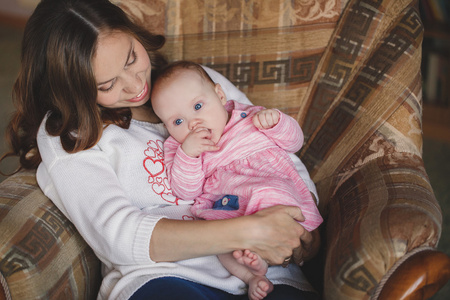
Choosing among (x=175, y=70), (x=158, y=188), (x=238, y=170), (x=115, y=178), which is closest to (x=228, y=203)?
(x=238, y=170)

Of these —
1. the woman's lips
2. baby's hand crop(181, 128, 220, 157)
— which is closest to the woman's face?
the woman's lips

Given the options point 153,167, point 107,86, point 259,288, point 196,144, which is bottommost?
point 259,288

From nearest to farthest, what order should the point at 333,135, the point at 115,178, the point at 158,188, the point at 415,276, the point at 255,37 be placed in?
the point at 415,276, the point at 115,178, the point at 158,188, the point at 333,135, the point at 255,37

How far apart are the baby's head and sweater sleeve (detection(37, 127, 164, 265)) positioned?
23 cm

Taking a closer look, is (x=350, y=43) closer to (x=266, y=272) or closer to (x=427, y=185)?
(x=427, y=185)

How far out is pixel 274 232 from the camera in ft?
4.00

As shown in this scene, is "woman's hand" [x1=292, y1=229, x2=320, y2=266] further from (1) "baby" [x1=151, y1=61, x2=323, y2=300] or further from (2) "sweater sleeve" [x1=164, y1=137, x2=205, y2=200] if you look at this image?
(2) "sweater sleeve" [x1=164, y1=137, x2=205, y2=200]

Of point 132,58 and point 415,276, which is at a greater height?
point 132,58

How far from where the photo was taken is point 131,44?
53.9 inches

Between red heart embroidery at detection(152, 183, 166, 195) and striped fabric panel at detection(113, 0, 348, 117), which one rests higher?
striped fabric panel at detection(113, 0, 348, 117)

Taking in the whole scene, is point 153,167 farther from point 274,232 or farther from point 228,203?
point 274,232

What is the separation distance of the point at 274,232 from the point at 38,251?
0.63 meters

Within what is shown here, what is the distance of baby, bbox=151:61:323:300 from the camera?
136 centimetres

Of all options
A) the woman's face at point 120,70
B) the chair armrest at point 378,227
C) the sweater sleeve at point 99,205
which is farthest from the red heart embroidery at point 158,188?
the chair armrest at point 378,227
